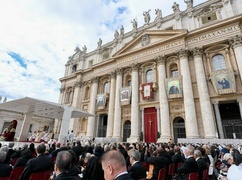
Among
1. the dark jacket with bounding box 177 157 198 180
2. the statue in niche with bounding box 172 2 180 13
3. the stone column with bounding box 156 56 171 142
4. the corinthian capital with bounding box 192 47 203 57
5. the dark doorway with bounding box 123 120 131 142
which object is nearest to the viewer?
the dark jacket with bounding box 177 157 198 180

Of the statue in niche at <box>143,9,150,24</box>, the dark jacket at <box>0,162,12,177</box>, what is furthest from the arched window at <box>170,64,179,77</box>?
the dark jacket at <box>0,162,12,177</box>

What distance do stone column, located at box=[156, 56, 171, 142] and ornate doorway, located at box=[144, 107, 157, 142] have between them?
846mm

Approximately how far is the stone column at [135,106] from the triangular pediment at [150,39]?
2789mm

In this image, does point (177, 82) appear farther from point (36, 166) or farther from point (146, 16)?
point (36, 166)

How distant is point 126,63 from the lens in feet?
67.2

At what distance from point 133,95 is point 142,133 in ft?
15.3

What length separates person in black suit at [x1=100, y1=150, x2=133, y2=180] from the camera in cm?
151

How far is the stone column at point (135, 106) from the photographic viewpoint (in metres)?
16.2

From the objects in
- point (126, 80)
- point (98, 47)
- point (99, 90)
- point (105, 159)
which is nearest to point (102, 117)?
point (99, 90)

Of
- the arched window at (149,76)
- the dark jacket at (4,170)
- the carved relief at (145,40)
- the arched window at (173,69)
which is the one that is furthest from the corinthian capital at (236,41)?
the dark jacket at (4,170)

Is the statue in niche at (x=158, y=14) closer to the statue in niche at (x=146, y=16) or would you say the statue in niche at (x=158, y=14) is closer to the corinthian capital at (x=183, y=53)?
the statue in niche at (x=146, y=16)

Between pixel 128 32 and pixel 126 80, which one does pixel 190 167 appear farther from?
pixel 128 32

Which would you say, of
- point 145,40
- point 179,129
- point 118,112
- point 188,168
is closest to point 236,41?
point 145,40

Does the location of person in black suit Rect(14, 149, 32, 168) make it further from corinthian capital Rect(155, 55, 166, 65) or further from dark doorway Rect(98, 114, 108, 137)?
dark doorway Rect(98, 114, 108, 137)
